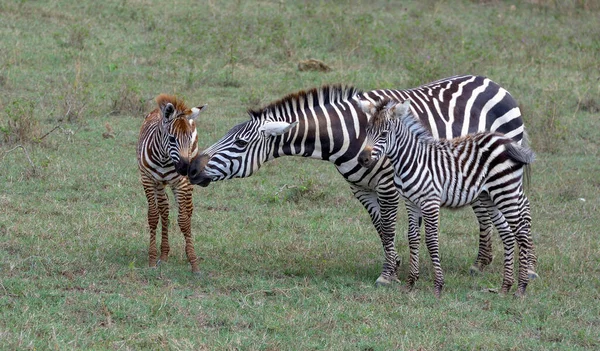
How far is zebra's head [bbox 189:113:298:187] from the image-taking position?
7.53 m

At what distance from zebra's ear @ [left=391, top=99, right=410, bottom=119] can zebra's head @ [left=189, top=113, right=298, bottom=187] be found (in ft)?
2.81

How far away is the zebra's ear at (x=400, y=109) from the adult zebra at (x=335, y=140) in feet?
1.37

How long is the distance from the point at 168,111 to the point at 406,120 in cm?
208

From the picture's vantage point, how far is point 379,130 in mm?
7391

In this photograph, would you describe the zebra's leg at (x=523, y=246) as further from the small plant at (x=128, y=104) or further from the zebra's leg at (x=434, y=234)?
the small plant at (x=128, y=104)

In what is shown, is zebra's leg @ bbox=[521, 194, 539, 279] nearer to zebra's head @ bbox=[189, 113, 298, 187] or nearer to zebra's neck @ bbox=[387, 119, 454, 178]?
zebra's neck @ bbox=[387, 119, 454, 178]

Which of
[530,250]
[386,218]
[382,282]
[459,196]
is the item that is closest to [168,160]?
[386,218]

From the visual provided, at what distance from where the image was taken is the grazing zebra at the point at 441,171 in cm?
747

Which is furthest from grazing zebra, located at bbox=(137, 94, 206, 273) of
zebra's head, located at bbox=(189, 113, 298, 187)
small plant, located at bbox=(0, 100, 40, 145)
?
small plant, located at bbox=(0, 100, 40, 145)

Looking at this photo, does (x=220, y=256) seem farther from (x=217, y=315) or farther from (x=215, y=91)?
(x=215, y=91)

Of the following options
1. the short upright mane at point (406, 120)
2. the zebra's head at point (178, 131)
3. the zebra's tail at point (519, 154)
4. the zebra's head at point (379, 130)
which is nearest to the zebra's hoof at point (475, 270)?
the zebra's tail at point (519, 154)

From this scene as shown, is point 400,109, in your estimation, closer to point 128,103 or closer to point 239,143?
point 239,143

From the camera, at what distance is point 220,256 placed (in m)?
8.41

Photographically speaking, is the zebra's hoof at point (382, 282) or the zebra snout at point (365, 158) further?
the zebra's hoof at point (382, 282)
